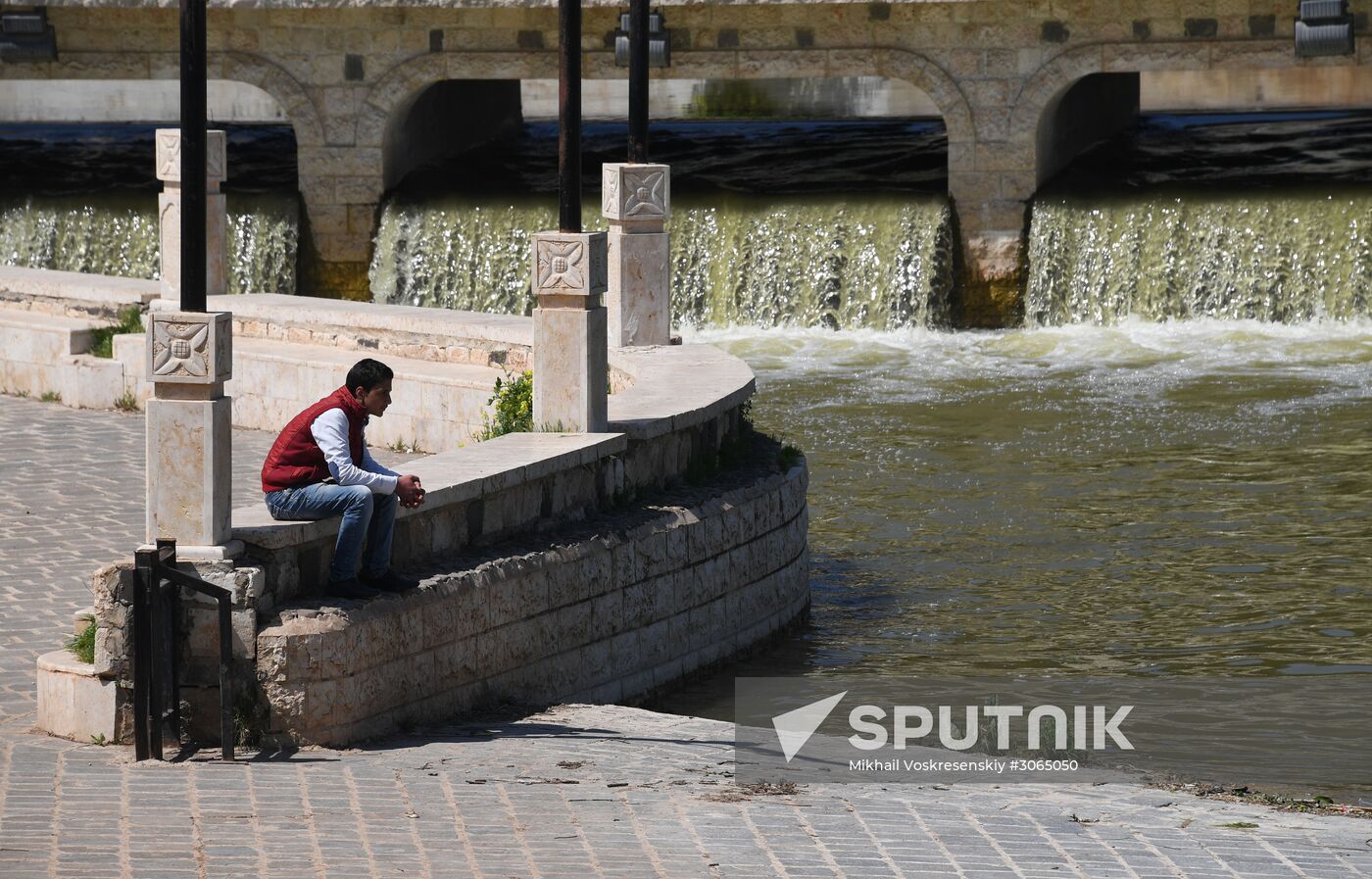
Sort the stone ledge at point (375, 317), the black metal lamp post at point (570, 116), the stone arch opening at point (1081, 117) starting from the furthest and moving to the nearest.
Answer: the stone arch opening at point (1081, 117) < the stone ledge at point (375, 317) < the black metal lamp post at point (570, 116)

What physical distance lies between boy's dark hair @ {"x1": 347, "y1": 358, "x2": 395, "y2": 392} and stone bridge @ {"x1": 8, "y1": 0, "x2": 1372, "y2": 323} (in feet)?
48.5

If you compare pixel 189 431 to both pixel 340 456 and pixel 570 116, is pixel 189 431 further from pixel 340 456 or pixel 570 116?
pixel 570 116

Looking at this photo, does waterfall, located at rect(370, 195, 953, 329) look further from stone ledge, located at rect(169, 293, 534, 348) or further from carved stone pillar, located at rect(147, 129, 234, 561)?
carved stone pillar, located at rect(147, 129, 234, 561)

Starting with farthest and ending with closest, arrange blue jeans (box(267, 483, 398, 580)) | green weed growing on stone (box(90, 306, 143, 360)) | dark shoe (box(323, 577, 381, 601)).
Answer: green weed growing on stone (box(90, 306, 143, 360))
dark shoe (box(323, 577, 381, 601))
blue jeans (box(267, 483, 398, 580))

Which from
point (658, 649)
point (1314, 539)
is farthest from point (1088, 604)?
point (658, 649)

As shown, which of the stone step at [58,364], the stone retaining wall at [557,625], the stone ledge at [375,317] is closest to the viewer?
the stone retaining wall at [557,625]

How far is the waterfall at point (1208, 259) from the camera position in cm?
2097

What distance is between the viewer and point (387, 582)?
8.25m

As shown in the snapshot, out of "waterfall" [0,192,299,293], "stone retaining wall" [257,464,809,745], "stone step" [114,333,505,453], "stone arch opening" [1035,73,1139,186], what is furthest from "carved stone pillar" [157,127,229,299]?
"stone arch opening" [1035,73,1139,186]

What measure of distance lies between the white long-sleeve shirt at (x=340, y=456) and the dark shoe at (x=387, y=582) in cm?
32

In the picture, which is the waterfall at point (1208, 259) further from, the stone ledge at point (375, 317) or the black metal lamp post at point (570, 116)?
the black metal lamp post at point (570, 116)

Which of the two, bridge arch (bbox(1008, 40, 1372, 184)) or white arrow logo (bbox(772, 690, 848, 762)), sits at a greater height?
bridge arch (bbox(1008, 40, 1372, 184))

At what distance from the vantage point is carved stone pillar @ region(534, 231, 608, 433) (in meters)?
10.0

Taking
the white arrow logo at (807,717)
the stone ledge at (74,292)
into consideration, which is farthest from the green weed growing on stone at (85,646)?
the stone ledge at (74,292)
